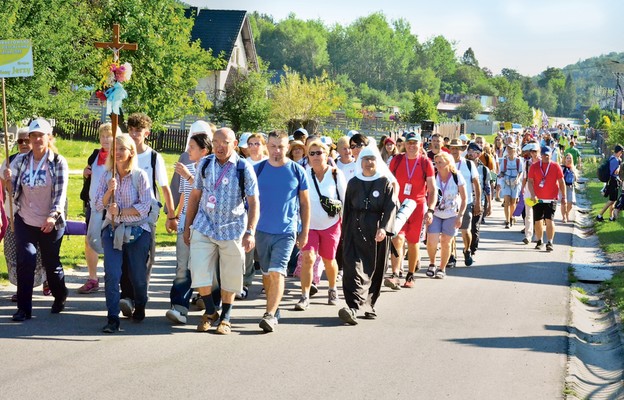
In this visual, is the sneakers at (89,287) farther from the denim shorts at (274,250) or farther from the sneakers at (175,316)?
the denim shorts at (274,250)

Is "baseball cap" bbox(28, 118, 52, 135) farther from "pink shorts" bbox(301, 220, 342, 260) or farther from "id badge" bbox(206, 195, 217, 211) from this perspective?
"pink shorts" bbox(301, 220, 342, 260)

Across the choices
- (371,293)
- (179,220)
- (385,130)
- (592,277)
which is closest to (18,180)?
(179,220)

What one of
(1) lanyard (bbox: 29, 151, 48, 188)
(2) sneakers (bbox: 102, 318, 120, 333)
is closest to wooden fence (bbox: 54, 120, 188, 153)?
(1) lanyard (bbox: 29, 151, 48, 188)

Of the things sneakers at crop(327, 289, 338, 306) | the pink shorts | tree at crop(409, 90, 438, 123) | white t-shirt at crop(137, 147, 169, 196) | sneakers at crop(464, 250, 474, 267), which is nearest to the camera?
white t-shirt at crop(137, 147, 169, 196)

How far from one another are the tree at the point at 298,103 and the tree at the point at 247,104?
14.6 ft

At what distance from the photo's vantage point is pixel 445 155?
13.9m

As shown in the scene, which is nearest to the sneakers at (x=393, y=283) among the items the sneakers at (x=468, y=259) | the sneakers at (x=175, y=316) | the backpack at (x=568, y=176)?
the sneakers at (x=468, y=259)

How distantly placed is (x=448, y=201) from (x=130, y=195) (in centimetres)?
571

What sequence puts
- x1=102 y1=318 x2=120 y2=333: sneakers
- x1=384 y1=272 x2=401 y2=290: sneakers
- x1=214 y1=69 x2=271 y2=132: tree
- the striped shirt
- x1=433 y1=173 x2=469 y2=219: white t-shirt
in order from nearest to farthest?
x1=102 y1=318 x2=120 y2=333: sneakers < the striped shirt < x1=384 y1=272 x2=401 y2=290: sneakers < x1=433 y1=173 x2=469 y2=219: white t-shirt < x1=214 y1=69 x2=271 y2=132: tree

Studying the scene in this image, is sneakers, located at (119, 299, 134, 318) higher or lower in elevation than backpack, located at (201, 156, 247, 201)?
lower

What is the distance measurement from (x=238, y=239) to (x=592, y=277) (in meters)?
7.90

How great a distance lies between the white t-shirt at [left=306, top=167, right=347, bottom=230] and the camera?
11.0 meters

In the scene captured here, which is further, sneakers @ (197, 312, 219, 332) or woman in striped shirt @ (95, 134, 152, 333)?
sneakers @ (197, 312, 219, 332)

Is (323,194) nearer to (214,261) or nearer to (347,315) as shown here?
(347,315)
